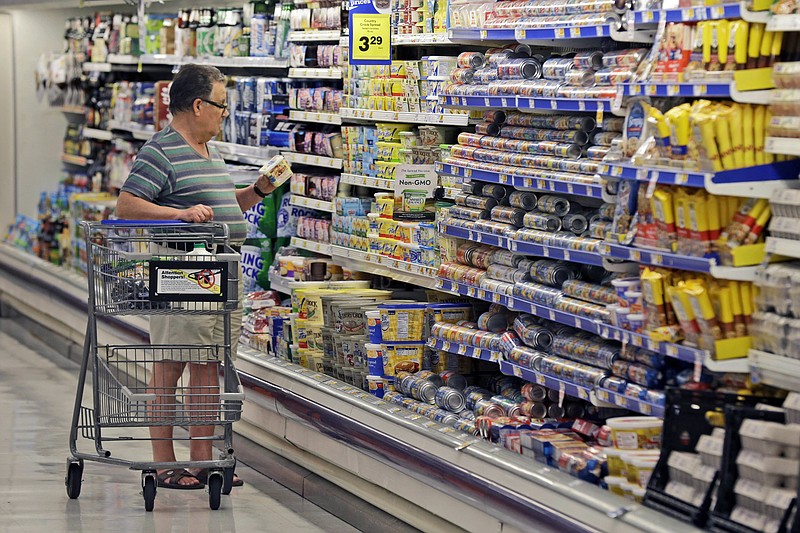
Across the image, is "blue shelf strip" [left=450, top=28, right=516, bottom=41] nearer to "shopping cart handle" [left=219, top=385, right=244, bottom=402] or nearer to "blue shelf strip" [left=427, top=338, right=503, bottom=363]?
"blue shelf strip" [left=427, top=338, right=503, bottom=363]

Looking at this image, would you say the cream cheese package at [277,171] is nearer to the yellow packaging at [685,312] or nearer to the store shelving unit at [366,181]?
the store shelving unit at [366,181]

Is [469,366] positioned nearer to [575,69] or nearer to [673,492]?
[575,69]

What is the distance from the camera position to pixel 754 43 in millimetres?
3699

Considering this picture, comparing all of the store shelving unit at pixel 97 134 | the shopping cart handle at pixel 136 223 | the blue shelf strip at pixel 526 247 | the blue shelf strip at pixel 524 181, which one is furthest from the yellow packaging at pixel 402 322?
the store shelving unit at pixel 97 134

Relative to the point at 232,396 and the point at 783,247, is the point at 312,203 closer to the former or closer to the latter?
the point at 232,396

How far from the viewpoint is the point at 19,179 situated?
39.3 ft

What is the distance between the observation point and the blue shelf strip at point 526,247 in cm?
445

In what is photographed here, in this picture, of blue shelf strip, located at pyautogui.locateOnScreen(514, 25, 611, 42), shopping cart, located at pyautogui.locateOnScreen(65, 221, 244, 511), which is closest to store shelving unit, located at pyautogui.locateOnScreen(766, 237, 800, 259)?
blue shelf strip, located at pyautogui.locateOnScreen(514, 25, 611, 42)

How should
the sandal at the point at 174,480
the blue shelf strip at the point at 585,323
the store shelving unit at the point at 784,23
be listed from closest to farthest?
the store shelving unit at the point at 784,23 → the blue shelf strip at the point at 585,323 → the sandal at the point at 174,480

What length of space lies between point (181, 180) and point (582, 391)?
204 cm

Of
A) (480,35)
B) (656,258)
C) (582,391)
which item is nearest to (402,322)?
(480,35)

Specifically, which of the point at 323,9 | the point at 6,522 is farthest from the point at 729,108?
the point at 323,9

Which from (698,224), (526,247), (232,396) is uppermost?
(698,224)

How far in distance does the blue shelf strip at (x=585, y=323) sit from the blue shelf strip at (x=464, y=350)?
20 centimetres
